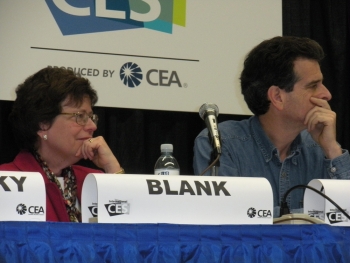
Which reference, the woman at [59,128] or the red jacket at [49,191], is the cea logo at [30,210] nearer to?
the red jacket at [49,191]

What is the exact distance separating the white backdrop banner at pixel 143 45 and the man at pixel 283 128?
0.33 metres

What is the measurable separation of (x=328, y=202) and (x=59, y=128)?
1.26 m

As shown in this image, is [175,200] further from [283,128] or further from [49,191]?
[283,128]

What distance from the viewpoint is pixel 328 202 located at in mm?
1572

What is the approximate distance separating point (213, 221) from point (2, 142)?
1.79 meters

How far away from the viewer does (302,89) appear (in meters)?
2.57

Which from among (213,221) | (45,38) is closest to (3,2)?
(45,38)

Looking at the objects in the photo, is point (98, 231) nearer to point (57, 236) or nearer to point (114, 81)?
point (57, 236)

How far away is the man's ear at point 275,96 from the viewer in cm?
260

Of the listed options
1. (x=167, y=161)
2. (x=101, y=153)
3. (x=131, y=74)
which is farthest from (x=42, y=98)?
(x=167, y=161)

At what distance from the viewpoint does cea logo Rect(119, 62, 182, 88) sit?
2906 millimetres

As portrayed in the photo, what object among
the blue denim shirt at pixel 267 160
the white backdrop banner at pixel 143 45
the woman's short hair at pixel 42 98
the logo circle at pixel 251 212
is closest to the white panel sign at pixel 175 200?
the logo circle at pixel 251 212

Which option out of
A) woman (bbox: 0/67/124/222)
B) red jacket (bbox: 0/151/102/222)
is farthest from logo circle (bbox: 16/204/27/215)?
woman (bbox: 0/67/124/222)

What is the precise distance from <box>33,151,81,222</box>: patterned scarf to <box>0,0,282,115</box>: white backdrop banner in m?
0.37
